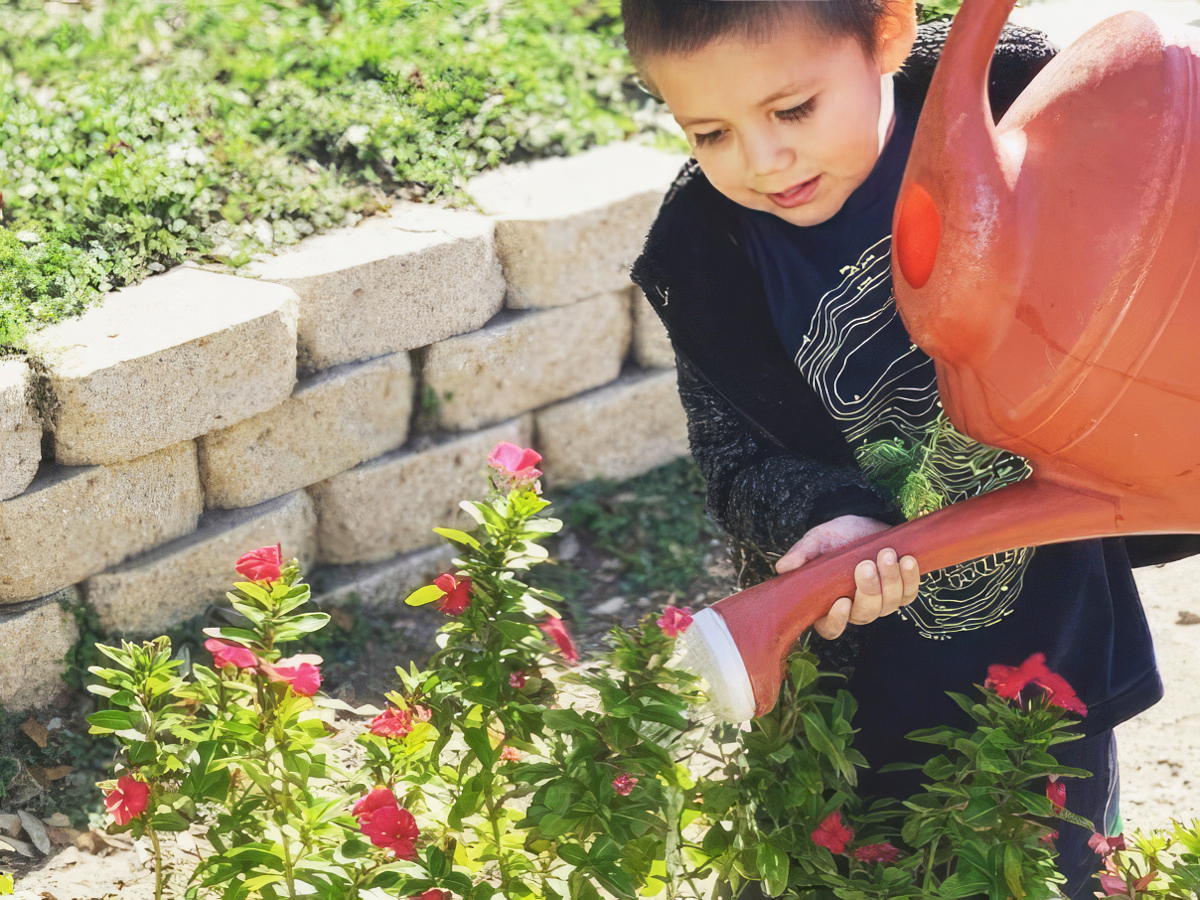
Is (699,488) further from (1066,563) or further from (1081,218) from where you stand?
(1081,218)

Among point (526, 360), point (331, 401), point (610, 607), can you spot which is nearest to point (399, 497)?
point (331, 401)

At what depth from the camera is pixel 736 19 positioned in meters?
1.19

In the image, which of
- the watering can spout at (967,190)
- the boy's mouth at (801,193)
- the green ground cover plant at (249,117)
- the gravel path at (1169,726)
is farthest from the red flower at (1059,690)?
the green ground cover plant at (249,117)

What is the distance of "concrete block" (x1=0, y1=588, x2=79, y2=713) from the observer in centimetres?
230

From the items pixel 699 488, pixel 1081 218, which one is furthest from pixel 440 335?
pixel 1081 218

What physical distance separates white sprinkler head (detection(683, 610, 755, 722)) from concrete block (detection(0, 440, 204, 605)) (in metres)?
1.57

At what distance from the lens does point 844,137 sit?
1283 mm

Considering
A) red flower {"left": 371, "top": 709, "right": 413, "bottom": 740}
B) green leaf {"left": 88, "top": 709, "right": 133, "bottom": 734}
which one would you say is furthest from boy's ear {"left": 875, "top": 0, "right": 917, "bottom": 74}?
green leaf {"left": 88, "top": 709, "right": 133, "bottom": 734}

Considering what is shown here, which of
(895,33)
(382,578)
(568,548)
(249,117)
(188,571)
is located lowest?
(568,548)

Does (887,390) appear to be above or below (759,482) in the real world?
above

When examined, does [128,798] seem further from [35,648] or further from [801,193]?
[801,193]

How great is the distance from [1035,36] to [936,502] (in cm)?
62

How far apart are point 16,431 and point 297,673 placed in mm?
1070

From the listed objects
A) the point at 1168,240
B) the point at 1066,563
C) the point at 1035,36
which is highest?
the point at 1035,36
